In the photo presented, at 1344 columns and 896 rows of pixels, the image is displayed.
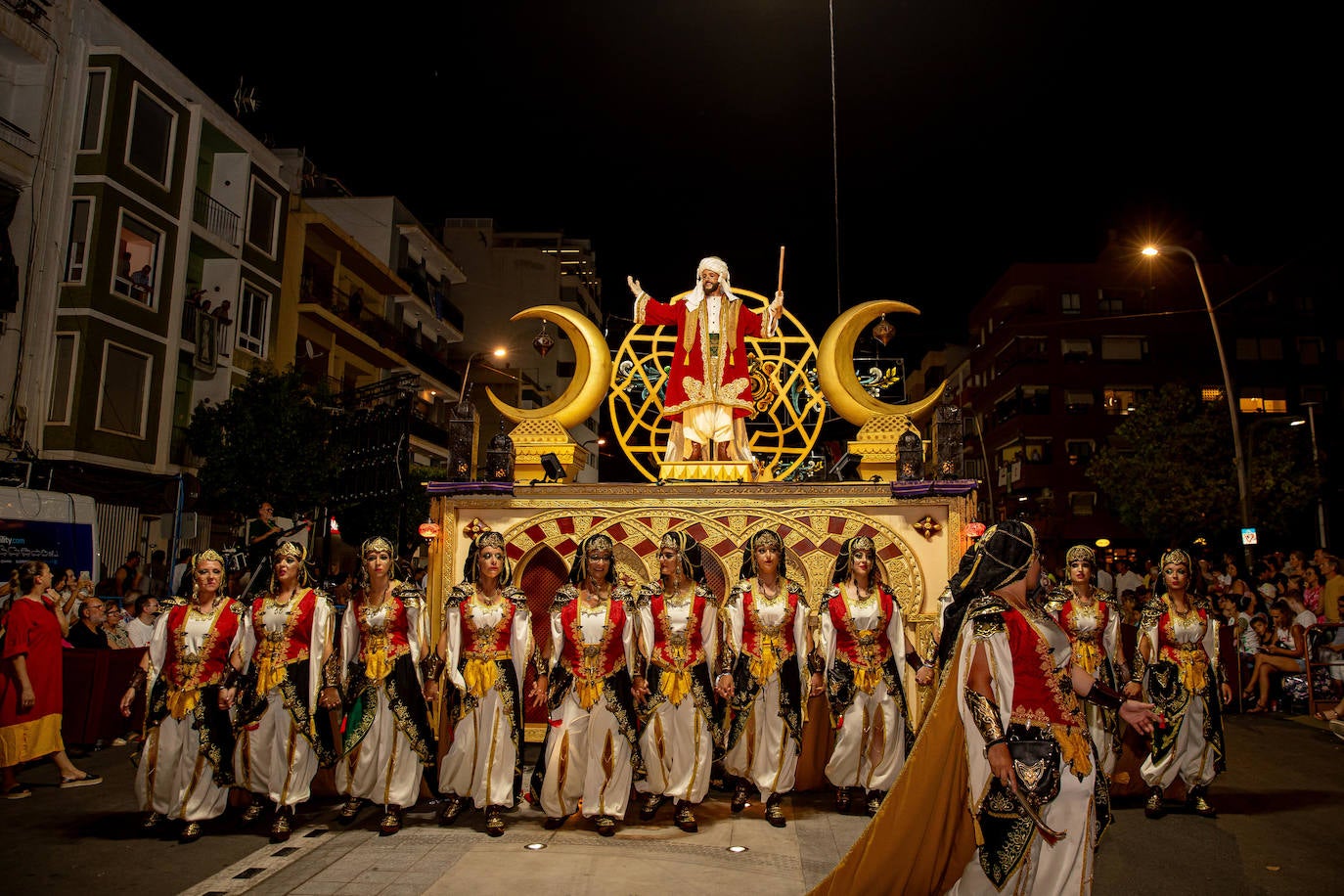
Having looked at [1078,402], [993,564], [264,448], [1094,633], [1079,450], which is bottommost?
[1094,633]

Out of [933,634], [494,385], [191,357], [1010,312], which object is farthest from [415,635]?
[1010,312]

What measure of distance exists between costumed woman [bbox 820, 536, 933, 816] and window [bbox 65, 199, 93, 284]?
18.2m

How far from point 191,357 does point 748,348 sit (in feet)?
54.9

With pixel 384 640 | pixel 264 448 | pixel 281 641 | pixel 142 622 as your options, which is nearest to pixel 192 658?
pixel 281 641

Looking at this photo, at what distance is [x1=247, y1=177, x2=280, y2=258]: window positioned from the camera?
2408 centimetres

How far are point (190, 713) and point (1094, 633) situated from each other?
6.58m

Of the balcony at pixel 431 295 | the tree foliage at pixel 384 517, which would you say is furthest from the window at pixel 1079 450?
the tree foliage at pixel 384 517

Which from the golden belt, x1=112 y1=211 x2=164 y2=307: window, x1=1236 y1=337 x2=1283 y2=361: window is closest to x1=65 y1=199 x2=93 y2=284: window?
x1=112 y1=211 x2=164 y2=307: window

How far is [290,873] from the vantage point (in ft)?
17.3

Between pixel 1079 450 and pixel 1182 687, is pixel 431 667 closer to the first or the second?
pixel 1182 687

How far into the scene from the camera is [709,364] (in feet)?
30.5

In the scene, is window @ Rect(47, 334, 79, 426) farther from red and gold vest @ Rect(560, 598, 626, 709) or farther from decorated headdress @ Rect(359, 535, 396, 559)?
red and gold vest @ Rect(560, 598, 626, 709)

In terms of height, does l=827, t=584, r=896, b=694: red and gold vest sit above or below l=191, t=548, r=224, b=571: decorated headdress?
below

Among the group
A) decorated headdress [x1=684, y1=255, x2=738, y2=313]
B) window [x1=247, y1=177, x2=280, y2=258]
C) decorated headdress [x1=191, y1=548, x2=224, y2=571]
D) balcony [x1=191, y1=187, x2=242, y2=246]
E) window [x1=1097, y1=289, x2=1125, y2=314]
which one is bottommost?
decorated headdress [x1=191, y1=548, x2=224, y2=571]
